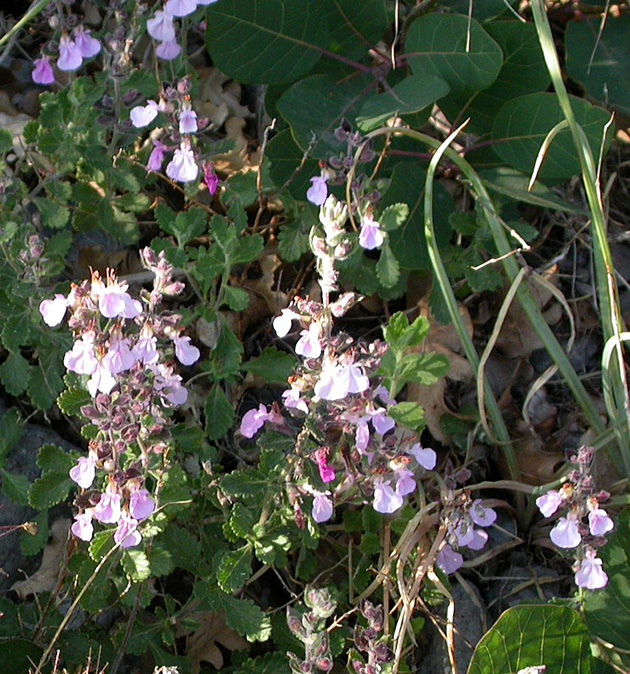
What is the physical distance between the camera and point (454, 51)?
226 centimetres

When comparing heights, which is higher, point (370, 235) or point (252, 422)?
point (370, 235)

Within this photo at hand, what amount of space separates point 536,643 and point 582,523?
28 centimetres

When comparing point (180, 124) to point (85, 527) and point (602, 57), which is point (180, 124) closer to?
point (85, 527)

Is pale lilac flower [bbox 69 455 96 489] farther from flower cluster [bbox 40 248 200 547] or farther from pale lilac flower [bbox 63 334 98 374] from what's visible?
pale lilac flower [bbox 63 334 98 374]

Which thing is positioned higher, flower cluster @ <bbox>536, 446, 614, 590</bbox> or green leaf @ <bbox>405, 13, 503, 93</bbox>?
green leaf @ <bbox>405, 13, 503, 93</bbox>

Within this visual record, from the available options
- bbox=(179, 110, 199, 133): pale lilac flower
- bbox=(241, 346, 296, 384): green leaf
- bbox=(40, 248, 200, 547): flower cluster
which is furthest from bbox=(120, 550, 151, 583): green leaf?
bbox=(179, 110, 199, 133): pale lilac flower

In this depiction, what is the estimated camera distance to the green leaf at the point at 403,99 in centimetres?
215

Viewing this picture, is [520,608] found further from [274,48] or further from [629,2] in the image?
[629,2]

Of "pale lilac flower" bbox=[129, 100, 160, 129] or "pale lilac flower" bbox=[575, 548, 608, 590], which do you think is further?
"pale lilac flower" bbox=[129, 100, 160, 129]

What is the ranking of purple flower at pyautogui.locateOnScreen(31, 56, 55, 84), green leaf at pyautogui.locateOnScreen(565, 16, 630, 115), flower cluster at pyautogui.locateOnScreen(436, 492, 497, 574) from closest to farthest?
flower cluster at pyautogui.locateOnScreen(436, 492, 497, 574) < purple flower at pyautogui.locateOnScreen(31, 56, 55, 84) < green leaf at pyautogui.locateOnScreen(565, 16, 630, 115)

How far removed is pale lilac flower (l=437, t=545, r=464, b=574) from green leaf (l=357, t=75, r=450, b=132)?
1.07 meters

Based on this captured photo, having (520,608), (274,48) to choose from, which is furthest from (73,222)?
(520,608)

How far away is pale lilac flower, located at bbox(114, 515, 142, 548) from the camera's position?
5.54ft

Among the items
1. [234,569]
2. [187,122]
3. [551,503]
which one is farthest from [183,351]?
[551,503]
